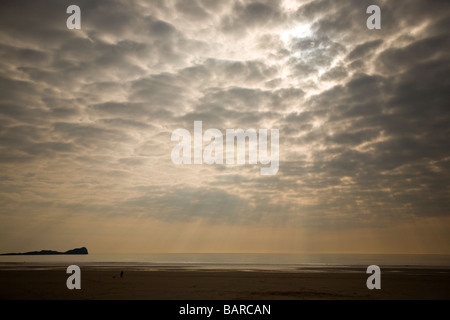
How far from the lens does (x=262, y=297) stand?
88.1ft

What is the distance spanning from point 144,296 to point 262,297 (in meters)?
10.0
